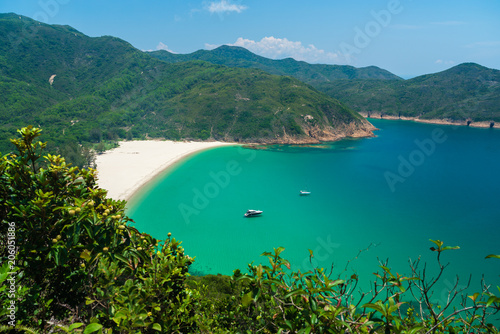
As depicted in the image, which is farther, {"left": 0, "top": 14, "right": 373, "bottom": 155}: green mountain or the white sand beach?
{"left": 0, "top": 14, "right": 373, "bottom": 155}: green mountain

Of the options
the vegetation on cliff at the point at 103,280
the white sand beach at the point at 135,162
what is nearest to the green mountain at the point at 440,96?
the white sand beach at the point at 135,162

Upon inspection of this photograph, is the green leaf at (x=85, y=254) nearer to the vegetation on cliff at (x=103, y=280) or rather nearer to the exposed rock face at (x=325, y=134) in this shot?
the vegetation on cliff at (x=103, y=280)

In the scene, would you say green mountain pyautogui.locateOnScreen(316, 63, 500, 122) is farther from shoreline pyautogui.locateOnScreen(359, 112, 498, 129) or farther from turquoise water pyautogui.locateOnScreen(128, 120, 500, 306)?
turquoise water pyautogui.locateOnScreen(128, 120, 500, 306)

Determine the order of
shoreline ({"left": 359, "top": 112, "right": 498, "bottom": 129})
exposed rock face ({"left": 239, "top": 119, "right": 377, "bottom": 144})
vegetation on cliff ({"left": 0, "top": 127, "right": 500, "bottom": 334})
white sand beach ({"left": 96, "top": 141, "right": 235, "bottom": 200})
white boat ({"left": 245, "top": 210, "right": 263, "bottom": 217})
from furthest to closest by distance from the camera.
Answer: shoreline ({"left": 359, "top": 112, "right": 498, "bottom": 129}) → exposed rock face ({"left": 239, "top": 119, "right": 377, "bottom": 144}) → white sand beach ({"left": 96, "top": 141, "right": 235, "bottom": 200}) → white boat ({"left": 245, "top": 210, "right": 263, "bottom": 217}) → vegetation on cliff ({"left": 0, "top": 127, "right": 500, "bottom": 334})

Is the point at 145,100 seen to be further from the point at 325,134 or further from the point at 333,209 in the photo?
the point at 333,209

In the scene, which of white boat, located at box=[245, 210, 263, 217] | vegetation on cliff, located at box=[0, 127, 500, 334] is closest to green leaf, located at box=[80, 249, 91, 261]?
vegetation on cliff, located at box=[0, 127, 500, 334]

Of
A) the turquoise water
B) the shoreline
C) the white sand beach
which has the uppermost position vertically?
the shoreline

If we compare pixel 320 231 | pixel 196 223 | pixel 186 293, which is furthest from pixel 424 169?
pixel 186 293
